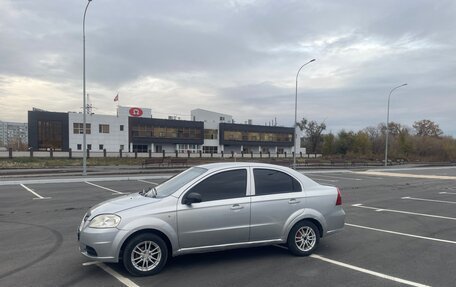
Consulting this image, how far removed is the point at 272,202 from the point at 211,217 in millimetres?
1081

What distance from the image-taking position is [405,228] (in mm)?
8742

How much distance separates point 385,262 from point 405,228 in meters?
3.23

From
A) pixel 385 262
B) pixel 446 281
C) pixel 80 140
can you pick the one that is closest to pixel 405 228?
pixel 385 262

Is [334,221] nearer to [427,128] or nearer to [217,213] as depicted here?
[217,213]

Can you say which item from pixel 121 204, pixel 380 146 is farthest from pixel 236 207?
pixel 380 146

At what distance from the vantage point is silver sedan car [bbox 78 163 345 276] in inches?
201

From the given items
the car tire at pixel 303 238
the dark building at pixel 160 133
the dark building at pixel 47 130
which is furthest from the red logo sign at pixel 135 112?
the car tire at pixel 303 238

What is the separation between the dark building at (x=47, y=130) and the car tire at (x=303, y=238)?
224 ft

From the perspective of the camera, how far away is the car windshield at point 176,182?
5.75 meters

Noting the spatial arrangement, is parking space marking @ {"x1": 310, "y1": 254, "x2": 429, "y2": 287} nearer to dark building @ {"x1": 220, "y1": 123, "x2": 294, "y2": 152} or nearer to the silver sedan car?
the silver sedan car

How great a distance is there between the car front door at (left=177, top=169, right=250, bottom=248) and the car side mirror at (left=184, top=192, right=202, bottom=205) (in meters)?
0.06

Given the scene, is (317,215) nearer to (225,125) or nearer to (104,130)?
(104,130)

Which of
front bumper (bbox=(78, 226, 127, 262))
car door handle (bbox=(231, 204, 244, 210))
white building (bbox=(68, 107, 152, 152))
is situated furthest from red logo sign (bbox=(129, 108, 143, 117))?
front bumper (bbox=(78, 226, 127, 262))

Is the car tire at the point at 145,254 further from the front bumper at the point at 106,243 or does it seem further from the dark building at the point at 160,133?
the dark building at the point at 160,133
